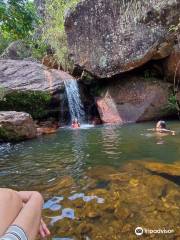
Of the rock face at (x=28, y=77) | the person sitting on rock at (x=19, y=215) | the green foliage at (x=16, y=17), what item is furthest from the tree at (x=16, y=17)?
the rock face at (x=28, y=77)

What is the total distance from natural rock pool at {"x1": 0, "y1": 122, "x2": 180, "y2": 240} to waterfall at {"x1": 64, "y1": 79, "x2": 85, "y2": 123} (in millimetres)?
6208

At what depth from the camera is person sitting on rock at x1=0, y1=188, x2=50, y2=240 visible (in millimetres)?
1468

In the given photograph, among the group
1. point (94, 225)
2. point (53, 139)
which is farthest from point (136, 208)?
Result: point (53, 139)

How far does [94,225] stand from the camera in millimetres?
3699

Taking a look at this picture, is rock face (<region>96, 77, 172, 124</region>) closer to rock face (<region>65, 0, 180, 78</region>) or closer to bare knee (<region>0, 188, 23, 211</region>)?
rock face (<region>65, 0, 180, 78</region>)

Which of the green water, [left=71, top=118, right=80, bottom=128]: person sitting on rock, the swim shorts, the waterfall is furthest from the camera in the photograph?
the waterfall

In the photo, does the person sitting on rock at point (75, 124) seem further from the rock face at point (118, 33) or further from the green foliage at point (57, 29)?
the green foliage at point (57, 29)

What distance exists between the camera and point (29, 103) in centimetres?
1539

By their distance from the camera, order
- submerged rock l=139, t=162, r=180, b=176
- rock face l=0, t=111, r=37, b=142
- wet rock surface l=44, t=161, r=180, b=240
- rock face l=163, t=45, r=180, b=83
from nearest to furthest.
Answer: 1. wet rock surface l=44, t=161, r=180, b=240
2. submerged rock l=139, t=162, r=180, b=176
3. rock face l=0, t=111, r=37, b=142
4. rock face l=163, t=45, r=180, b=83

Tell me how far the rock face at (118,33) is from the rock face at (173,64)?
381mm

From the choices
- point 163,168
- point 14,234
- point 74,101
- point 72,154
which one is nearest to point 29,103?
point 74,101

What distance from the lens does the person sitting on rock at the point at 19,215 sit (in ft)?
4.82

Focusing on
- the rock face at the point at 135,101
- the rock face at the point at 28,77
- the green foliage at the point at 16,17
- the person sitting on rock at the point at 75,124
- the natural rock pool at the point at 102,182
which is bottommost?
the person sitting on rock at the point at 75,124

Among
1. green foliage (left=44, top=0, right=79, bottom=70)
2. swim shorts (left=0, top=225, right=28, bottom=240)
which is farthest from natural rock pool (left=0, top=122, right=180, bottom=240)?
green foliage (left=44, top=0, right=79, bottom=70)
